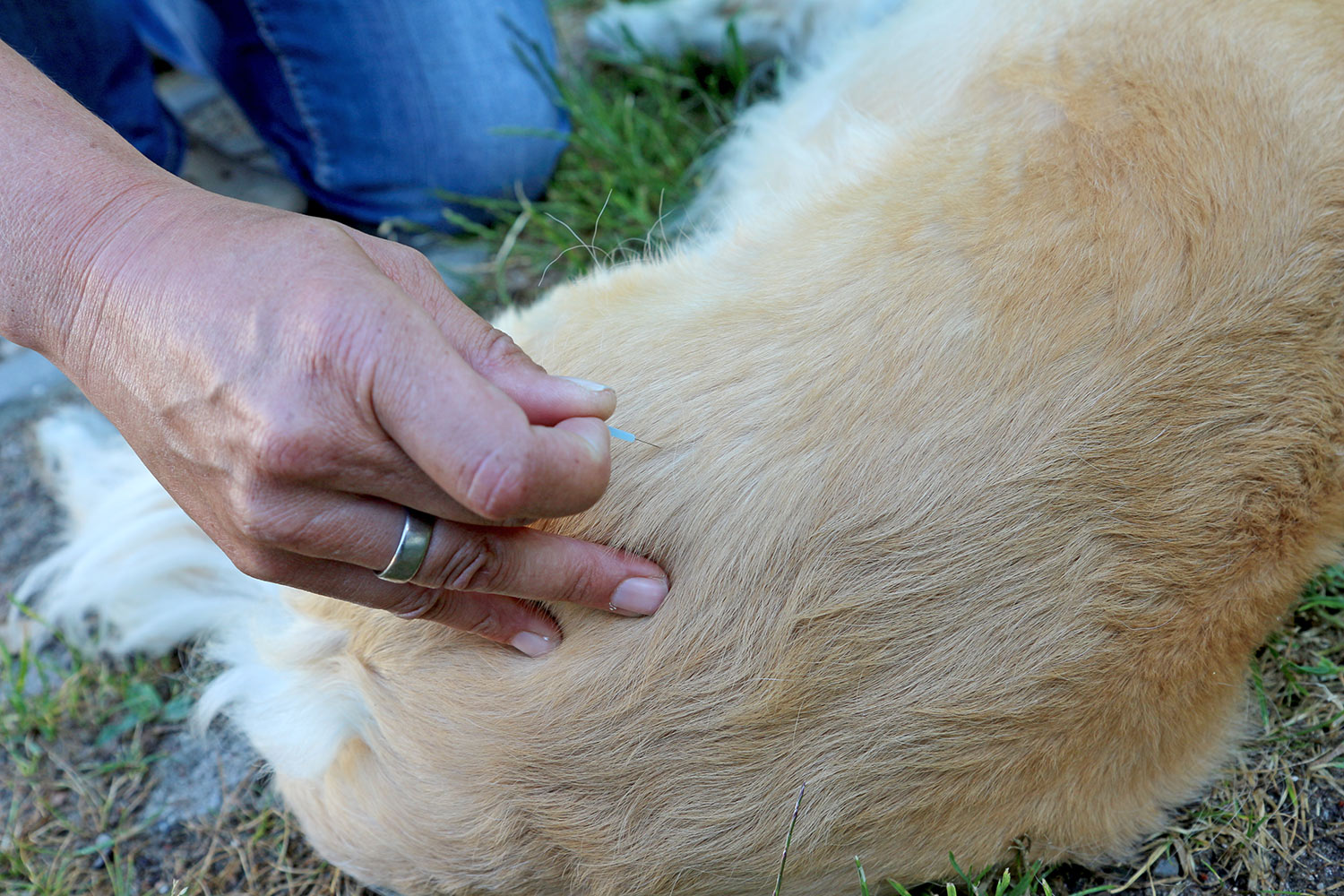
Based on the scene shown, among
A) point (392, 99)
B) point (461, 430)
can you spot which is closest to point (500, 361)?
point (461, 430)

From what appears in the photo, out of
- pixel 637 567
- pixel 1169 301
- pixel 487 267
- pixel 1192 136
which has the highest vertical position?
pixel 1192 136

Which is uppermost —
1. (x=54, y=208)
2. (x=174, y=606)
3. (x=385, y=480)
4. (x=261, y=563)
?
(x=54, y=208)

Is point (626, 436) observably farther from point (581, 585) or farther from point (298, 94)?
point (298, 94)

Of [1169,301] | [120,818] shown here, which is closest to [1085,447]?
[1169,301]

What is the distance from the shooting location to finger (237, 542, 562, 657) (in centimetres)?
109

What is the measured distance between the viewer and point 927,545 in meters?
1.17

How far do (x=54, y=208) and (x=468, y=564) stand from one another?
660 millimetres

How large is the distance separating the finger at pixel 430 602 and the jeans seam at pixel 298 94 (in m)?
1.96

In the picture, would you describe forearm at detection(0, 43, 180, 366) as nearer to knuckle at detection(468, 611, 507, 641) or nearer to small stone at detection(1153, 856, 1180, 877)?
knuckle at detection(468, 611, 507, 641)

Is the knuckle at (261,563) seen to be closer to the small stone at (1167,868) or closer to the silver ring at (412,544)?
the silver ring at (412,544)

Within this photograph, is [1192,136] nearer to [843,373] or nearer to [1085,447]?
[1085,447]

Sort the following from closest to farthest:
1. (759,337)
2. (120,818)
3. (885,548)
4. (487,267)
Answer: (885,548) → (759,337) → (120,818) → (487,267)

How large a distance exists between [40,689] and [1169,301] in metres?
2.26

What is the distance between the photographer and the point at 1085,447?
1191 mm
